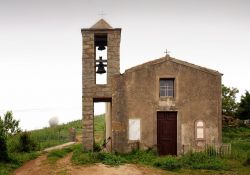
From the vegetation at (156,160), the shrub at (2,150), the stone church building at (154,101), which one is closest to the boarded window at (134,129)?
the stone church building at (154,101)

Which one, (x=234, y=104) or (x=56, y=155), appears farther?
(x=234, y=104)

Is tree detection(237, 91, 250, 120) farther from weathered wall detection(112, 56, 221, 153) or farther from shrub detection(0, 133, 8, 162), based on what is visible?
shrub detection(0, 133, 8, 162)

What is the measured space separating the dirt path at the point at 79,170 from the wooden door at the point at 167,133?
335cm

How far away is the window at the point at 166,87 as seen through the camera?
17.3 meters

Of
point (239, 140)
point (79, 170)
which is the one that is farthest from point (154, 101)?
point (239, 140)

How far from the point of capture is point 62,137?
86.3ft

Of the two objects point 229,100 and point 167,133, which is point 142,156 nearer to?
point 167,133

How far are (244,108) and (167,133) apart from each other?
1492cm

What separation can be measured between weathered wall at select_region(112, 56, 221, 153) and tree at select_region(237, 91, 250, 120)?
13515 mm

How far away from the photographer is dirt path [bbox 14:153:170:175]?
12.8 m

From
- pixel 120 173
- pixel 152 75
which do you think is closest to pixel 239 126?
pixel 152 75

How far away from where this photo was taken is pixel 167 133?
17141mm

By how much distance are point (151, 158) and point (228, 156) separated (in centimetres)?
386

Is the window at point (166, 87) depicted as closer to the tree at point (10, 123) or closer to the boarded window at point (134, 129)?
the boarded window at point (134, 129)
